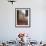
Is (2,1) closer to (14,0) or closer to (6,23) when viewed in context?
(14,0)

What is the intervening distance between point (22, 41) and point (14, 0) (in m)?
2.11

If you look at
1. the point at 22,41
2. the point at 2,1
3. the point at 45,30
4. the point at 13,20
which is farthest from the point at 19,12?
the point at 22,41

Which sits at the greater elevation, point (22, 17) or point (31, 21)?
point (22, 17)

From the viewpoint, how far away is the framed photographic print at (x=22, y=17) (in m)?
5.18

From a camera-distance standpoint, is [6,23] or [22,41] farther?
[6,23]

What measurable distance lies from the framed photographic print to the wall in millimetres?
118

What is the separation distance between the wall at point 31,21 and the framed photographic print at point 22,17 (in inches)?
4.6

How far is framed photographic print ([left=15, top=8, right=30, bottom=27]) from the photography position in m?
5.18

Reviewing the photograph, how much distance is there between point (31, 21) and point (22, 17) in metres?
0.39

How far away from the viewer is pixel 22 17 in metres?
5.22

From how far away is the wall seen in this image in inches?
203

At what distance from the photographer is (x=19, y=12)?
5203mm

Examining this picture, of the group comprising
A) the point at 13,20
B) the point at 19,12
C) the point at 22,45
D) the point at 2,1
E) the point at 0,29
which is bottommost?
the point at 22,45

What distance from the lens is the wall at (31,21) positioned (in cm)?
516
